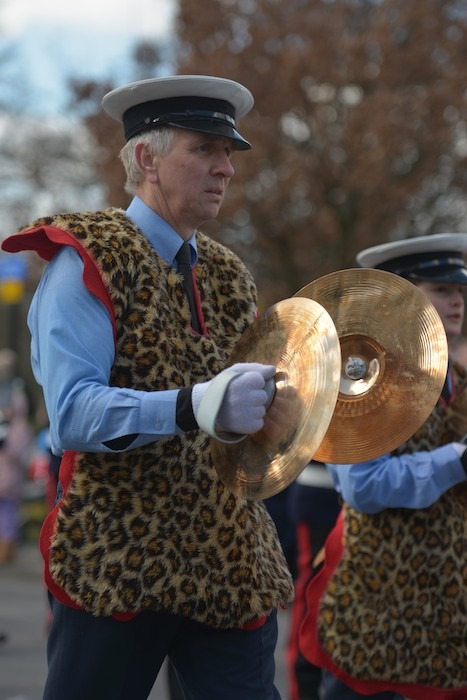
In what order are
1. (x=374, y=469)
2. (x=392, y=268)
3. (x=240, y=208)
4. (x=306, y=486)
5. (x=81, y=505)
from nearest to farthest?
(x=81, y=505), (x=374, y=469), (x=392, y=268), (x=306, y=486), (x=240, y=208)

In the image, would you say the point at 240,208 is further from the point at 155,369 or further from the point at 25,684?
the point at 155,369

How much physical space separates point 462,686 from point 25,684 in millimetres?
3157

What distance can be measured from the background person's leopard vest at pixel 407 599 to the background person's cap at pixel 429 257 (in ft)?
1.93

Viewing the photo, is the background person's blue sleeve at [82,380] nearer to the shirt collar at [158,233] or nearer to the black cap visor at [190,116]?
the shirt collar at [158,233]

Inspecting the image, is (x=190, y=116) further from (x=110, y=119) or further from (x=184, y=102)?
(x=110, y=119)

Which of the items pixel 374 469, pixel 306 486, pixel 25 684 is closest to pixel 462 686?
pixel 374 469

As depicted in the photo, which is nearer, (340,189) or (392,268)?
(392,268)

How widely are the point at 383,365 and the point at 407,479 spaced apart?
73 cm

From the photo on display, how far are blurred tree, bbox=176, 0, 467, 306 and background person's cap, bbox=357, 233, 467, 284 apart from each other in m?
15.4

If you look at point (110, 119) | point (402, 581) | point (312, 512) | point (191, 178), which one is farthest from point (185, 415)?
point (110, 119)

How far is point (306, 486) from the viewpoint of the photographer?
585 cm

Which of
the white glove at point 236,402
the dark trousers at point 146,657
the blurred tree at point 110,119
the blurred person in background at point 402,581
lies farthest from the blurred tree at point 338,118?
the white glove at point 236,402

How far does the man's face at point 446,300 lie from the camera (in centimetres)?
398

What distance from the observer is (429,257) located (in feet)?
13.1
